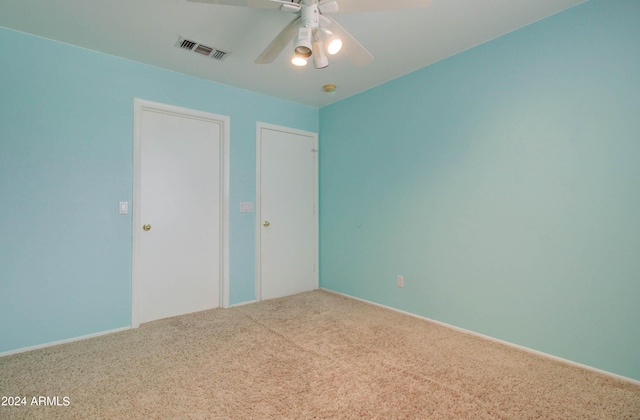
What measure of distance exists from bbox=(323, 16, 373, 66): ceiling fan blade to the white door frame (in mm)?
1854

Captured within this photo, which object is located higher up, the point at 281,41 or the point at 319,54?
the point at 281,41

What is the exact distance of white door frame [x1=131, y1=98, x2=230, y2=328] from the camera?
9.02ft

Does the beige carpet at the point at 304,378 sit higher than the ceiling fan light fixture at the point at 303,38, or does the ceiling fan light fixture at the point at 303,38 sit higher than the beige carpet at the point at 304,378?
the ceiling fan light fixture at the point at 303,38

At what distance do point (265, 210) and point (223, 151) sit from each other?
2.78 feet

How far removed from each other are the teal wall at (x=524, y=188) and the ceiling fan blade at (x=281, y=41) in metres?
1.63

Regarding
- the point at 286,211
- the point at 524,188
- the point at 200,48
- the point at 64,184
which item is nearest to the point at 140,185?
the point at 64,184

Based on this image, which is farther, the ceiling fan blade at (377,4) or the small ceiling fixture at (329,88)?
the small ceiling fixture at (329,88)

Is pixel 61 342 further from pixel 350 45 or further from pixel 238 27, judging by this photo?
pixel 350 45

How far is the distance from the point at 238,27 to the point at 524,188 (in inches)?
99.4

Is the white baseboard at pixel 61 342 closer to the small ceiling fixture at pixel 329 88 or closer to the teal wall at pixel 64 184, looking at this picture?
the teal wall at pixel 64 184

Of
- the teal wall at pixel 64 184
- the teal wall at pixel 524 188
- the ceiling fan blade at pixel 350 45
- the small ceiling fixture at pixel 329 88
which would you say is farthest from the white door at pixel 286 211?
the ceiling fan blade at pixel 350 45

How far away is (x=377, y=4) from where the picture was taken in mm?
1567

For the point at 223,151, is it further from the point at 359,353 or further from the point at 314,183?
the point at 359,353

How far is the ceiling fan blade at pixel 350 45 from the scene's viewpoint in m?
1.73
